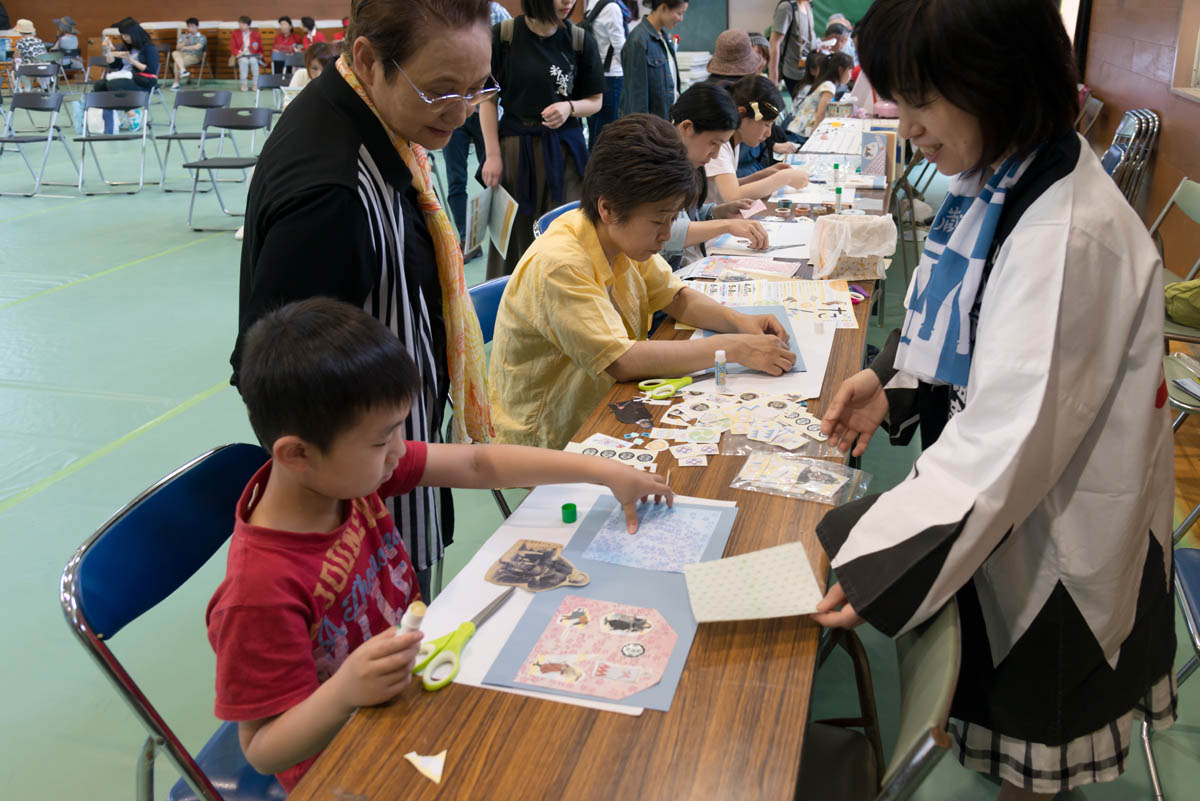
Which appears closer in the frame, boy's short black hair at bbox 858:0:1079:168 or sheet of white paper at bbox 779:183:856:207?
boy's short black hair at bbox 858:0:1079:168

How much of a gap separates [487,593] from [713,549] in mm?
330

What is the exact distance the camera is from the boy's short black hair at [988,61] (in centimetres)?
91

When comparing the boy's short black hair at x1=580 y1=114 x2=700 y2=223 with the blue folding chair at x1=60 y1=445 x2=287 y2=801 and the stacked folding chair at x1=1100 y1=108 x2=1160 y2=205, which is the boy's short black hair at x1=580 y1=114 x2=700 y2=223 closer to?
the blue folding chair at x1=60 y1=445 x2=287 y2=801

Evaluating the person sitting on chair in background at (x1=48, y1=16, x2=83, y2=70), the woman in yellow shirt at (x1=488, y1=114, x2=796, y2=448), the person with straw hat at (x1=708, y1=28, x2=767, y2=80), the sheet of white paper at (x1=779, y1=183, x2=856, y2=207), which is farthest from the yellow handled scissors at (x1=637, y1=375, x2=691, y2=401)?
the person sitting on chair in background at (x1=48, y1=16, x2=83, y2=70)

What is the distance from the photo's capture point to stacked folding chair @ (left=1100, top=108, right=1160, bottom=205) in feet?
14.4

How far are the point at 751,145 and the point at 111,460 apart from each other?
3029 millimetres

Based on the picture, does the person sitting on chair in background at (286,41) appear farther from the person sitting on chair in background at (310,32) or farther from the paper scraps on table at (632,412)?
the paper scraps on table at (632,412)

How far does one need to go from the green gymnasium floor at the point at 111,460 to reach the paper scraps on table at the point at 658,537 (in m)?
0.85

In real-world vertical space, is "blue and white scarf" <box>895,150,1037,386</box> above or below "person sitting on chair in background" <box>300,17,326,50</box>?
below

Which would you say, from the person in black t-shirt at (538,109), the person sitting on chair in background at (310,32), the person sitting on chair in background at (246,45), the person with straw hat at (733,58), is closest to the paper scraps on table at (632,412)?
the person in black t-shirt at (538,109)

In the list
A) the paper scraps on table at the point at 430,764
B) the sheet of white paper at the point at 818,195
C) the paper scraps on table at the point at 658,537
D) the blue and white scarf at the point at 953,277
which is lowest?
the paper scraps on table at the point at 430,764

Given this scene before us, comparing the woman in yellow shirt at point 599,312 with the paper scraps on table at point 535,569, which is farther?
the woman in yellow shirt at point 599,312

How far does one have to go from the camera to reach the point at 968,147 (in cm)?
101

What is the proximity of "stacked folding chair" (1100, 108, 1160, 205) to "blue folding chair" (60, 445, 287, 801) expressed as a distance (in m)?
4.41
